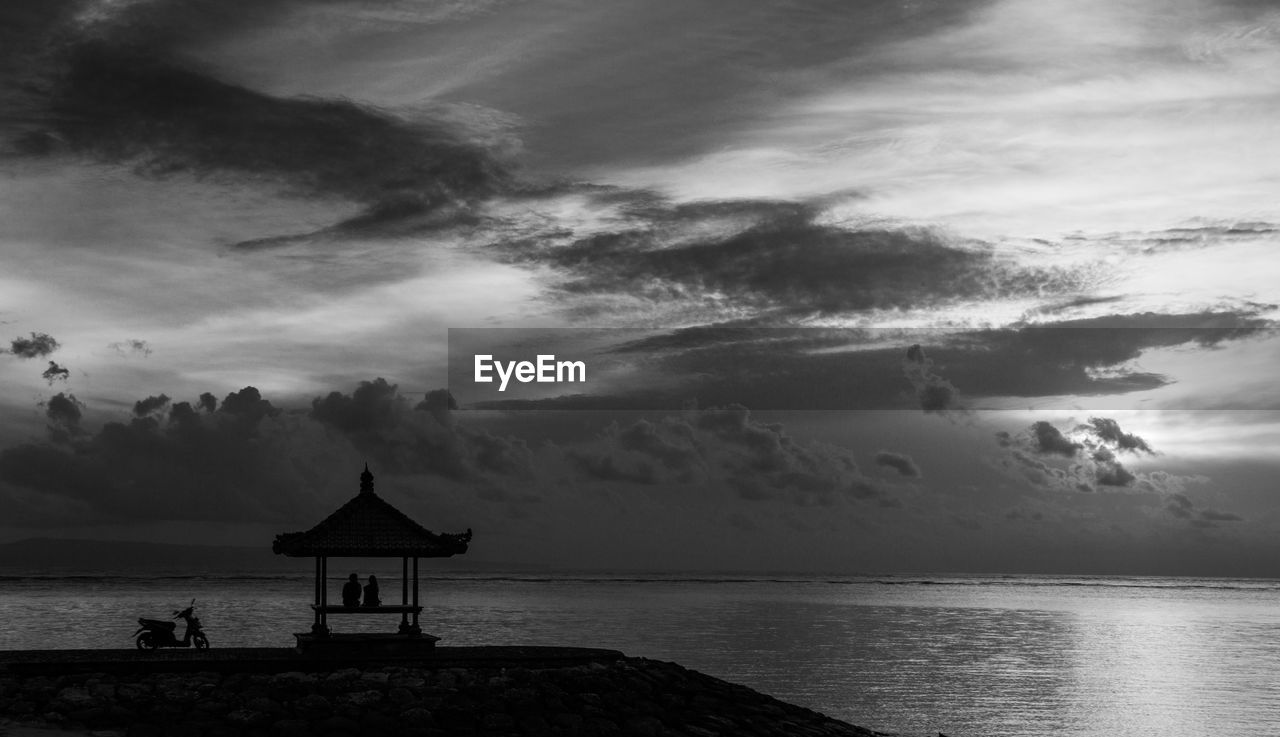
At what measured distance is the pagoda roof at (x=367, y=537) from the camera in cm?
3475

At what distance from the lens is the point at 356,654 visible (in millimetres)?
34031

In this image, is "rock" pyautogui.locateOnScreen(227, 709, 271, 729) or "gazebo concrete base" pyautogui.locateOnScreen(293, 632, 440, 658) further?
"gazebo concrete base" pyautogui.locateOnScreen(293, 632, 440, 658)

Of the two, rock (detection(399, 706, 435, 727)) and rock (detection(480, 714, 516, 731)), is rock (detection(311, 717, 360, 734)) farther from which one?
rock (detection(480, 714, 516, 731))

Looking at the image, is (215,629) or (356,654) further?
(215,629)

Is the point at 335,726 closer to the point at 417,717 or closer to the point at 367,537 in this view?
the point at 417,717

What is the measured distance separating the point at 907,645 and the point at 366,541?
54338 millimetres

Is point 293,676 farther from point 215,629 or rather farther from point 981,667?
point 215,629

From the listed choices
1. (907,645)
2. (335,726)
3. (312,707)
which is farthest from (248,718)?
(907,645)

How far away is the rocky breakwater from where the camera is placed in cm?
2838

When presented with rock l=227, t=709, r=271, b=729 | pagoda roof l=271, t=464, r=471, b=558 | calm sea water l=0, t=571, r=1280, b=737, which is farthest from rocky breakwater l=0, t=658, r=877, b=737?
calm sea water l=0, t=571, r=1280, b=737

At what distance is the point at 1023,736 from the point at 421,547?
2328cm

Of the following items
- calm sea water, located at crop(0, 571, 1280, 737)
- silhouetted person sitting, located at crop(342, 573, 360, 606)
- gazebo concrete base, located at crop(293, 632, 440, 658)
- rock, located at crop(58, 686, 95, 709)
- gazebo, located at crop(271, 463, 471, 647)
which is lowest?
calm sea water, located at crop(0, 571, 1280, 737)

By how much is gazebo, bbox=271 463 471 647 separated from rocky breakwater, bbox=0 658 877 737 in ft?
8.15

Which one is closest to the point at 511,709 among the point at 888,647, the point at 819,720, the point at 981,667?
the point at 819,720
